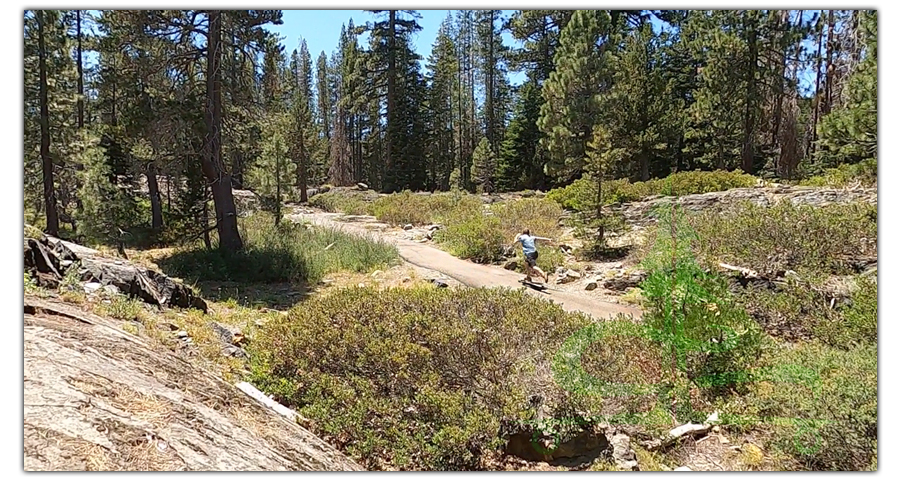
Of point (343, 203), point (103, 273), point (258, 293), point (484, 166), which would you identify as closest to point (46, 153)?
point (103, 273)

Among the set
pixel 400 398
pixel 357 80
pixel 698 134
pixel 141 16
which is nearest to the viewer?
pixel 400 398

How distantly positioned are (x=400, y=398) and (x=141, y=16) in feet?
21.1

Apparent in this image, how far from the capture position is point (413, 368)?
3.59m

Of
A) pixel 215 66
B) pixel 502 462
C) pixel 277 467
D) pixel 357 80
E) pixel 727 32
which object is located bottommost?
pixel 502 462

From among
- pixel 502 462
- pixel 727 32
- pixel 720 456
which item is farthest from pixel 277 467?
pixel 727 32

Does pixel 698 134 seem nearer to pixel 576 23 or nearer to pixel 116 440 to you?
pixel 576 23

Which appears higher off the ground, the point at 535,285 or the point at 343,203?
the point at 343,203

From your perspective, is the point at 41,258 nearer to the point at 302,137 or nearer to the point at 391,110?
the point at 302,137

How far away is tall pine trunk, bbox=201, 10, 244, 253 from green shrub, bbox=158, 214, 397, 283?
1.01 ft

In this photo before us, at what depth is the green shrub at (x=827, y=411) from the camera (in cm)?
296

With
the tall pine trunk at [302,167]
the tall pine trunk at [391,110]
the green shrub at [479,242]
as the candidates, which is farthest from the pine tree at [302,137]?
the green shrub at [479,242]

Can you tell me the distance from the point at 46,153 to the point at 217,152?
353 centimetres

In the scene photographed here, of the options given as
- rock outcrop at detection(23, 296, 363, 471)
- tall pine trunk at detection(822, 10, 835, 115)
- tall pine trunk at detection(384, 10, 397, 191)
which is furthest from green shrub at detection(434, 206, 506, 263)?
tall pine trunk at detection(384, 10, 397, 191)

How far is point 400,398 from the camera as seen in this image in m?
3.46
